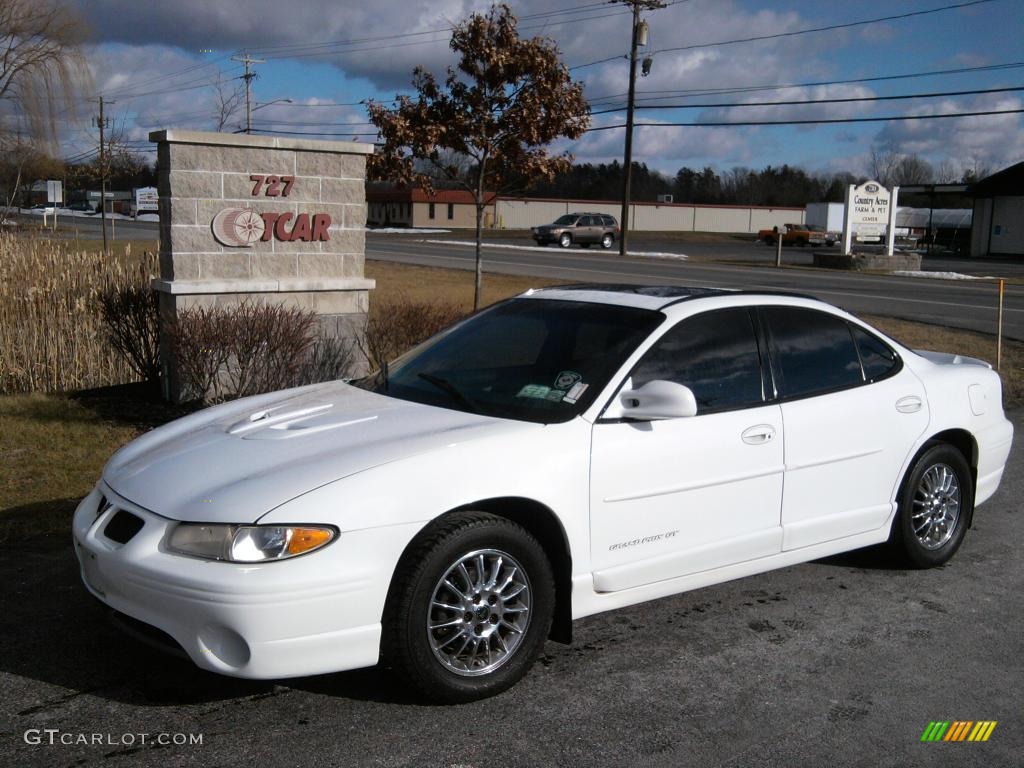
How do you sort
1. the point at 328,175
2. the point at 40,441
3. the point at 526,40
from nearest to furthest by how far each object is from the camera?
the point at 40,441, the point at 328,175, the point at 526,40

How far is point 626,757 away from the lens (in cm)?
354

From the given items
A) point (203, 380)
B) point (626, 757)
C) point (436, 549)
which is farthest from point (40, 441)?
point (626, 757)

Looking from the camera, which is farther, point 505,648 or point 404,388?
point 404,388

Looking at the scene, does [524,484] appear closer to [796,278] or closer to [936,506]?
[936,506]

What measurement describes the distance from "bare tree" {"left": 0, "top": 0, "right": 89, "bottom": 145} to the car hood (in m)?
30.0

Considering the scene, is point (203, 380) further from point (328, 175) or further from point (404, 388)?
point (404, 388)

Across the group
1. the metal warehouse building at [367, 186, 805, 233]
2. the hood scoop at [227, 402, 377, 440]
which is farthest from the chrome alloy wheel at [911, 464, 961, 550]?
the metal warehouse building at [367, 186, 805, 233]

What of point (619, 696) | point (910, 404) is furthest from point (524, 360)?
point (910, 404)

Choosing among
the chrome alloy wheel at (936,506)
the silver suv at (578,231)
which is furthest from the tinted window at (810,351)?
the silver suv at (578,231)

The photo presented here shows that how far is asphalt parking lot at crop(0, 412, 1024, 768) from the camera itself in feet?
11.7

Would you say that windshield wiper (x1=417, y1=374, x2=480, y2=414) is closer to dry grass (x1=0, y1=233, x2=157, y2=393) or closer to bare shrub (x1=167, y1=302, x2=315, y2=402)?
bare shrub (x1=167, y1=302, x2=315, y2=402)

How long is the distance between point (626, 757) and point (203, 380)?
6211 mm

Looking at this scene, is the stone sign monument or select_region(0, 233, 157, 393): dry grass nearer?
the stone sign monument

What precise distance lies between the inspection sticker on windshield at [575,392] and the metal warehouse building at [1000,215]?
5396cm
